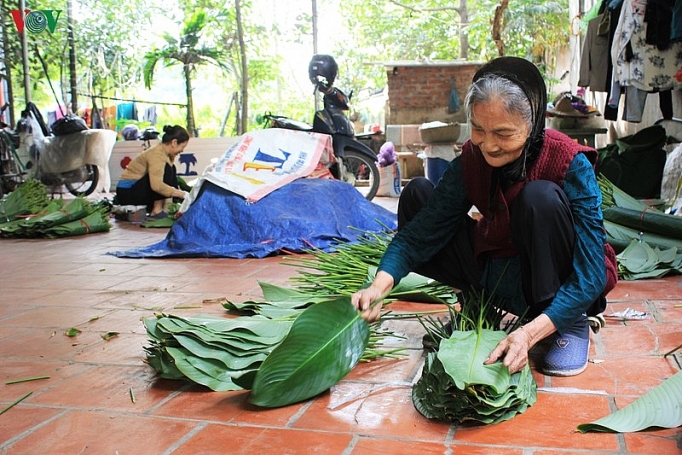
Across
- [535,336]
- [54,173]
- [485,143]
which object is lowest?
[54,173]

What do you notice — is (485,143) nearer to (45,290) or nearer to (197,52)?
(45,290)

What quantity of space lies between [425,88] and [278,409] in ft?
33.8

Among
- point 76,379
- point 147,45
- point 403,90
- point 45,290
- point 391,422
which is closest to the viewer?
point 391,422

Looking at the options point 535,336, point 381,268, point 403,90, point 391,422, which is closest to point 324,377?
point 391,422

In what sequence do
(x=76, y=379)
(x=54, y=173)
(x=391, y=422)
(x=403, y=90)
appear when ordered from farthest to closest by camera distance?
(x=403, y=90)
(x=54, y=173)
(x=76, y=379)
(x=391, y=422)

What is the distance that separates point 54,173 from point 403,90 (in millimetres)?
5691

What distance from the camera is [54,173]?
8.41m

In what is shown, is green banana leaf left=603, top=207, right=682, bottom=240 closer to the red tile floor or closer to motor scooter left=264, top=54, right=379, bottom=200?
the red tile floor

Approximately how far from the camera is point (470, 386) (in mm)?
Result: 1438

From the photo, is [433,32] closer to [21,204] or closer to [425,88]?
[425,88]

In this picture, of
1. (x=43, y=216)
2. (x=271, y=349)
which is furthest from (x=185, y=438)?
(x=43, y=216)

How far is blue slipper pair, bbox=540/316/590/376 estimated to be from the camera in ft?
5.90

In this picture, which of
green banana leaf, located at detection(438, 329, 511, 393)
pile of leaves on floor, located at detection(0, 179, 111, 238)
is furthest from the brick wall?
green banana leaf, located at detection(438, 329, 511, 393)

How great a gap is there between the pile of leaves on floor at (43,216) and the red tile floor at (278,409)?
2.88 metres
